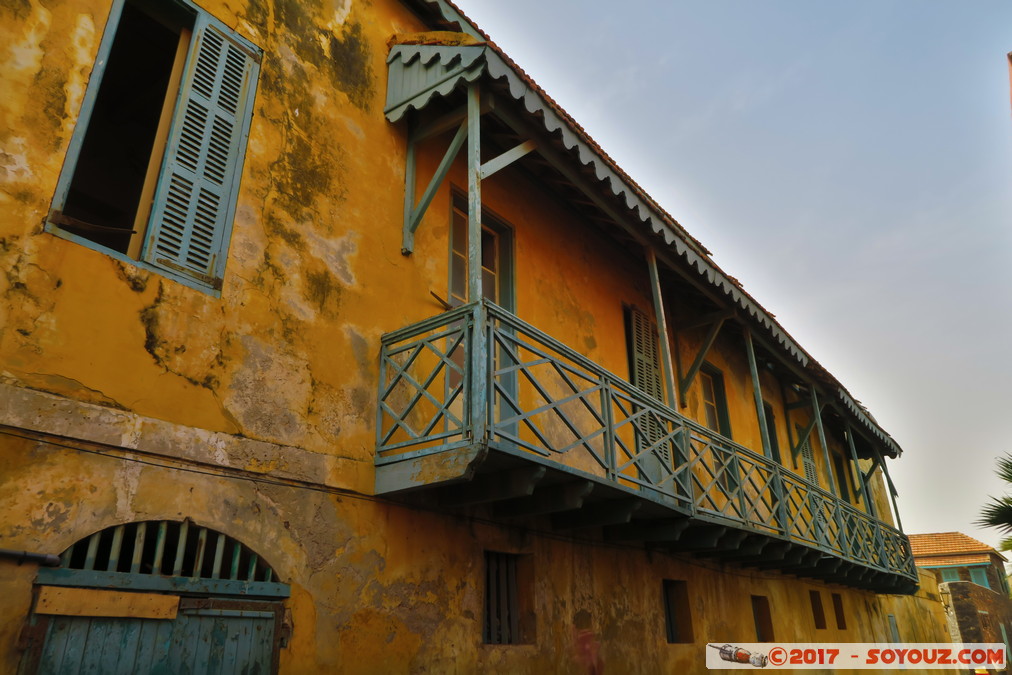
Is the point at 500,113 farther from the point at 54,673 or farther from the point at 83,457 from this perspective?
the point at 54,673

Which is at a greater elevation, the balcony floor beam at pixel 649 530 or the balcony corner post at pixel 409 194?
the balcony corner post at pixel 409 194

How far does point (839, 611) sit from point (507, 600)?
11.2 m

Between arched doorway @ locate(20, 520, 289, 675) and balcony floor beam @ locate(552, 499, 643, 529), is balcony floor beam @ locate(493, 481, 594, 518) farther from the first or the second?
arched doorway @ locate(20, 520, 289, 675)

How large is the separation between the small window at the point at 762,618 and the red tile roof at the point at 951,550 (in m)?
26.0

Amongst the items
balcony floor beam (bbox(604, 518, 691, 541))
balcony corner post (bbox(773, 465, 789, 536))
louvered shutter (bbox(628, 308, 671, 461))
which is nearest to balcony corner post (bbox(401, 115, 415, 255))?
balcony floor beam (bbox(604, 518, 691, 541))

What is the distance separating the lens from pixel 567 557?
7.54 meters

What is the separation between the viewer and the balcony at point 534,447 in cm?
527

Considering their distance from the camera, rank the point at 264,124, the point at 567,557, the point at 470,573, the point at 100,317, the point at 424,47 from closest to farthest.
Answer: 1. the point at 100,317
2. the point at 264,124
3. the point at 470,573
4. the point at 424,47
5. the point at 567,557

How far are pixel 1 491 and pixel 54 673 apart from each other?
1.00 meters

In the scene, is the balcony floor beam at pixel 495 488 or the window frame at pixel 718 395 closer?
the balcony floor beam at pixel 495 488

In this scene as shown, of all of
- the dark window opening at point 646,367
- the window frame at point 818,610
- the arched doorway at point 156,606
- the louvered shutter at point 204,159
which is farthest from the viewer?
the window frame at point 818,610

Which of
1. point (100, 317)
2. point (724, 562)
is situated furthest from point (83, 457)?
point (724, 562)

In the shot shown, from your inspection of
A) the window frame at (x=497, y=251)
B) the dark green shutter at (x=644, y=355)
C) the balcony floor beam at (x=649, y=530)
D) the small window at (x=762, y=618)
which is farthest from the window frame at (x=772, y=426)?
the window frame at (x=497, y=251)

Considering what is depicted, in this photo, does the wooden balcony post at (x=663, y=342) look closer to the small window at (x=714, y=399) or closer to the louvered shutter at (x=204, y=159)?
the small window at (x=714, y=399)
